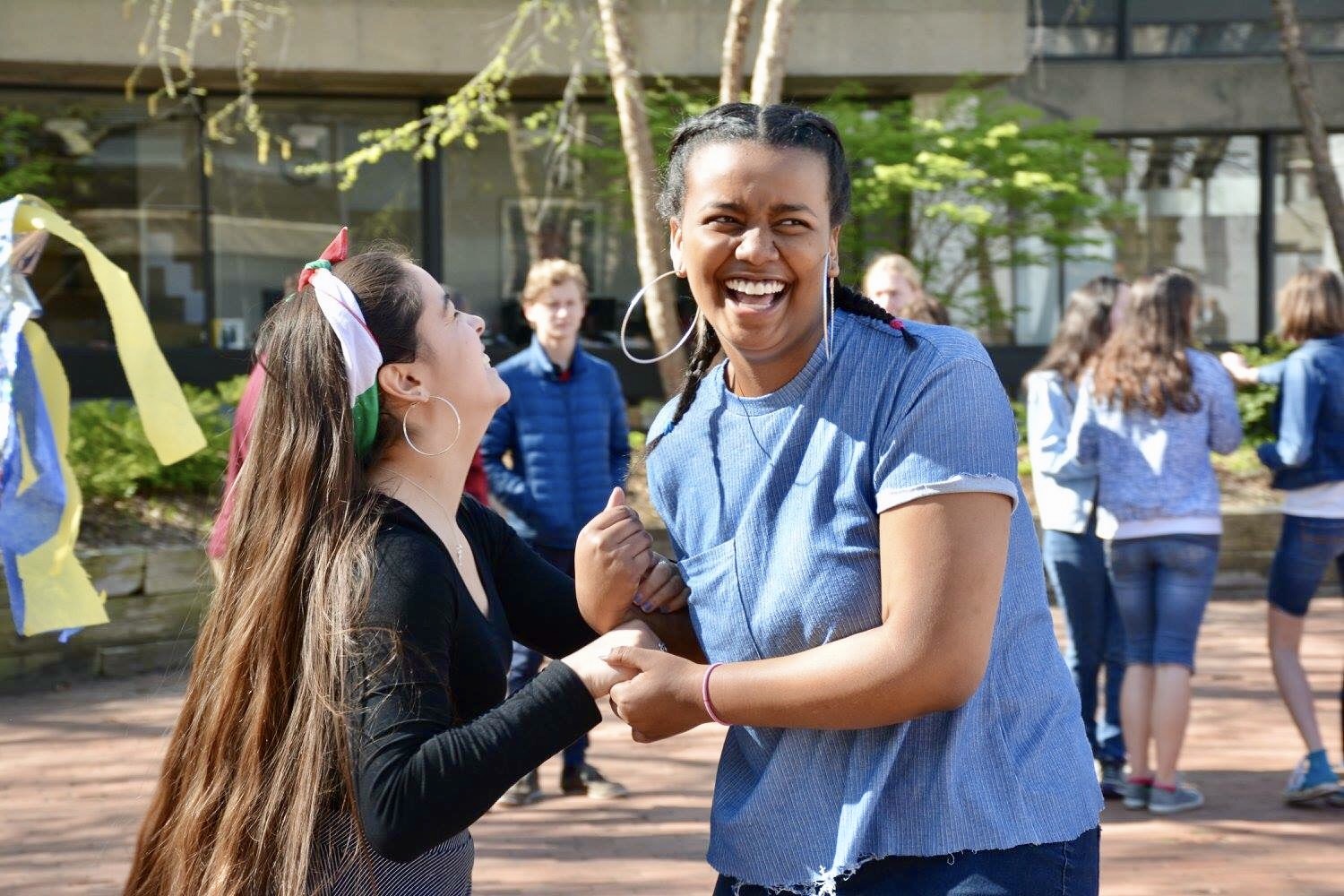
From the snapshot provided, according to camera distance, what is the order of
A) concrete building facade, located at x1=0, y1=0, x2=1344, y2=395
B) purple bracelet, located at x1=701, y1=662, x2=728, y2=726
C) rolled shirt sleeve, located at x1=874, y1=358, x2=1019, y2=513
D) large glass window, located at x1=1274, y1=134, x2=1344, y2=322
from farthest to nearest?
large glass window, located at x1=1274, y1=134, x2=1344, y2=322 < concrete building facade, located at x1=0, y1=0, x2=1344, y2=395 < purple bracelet, located at x1=701, y1=662, x2=728, y2=726 < rolled shirt sleeve, located at x1=874, y1=358, x2=1019, y2=513

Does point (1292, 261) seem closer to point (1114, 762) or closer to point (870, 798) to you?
point (1114, 762)

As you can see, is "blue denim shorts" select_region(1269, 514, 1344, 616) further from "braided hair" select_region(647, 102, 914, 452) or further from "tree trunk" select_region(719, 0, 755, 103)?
"tree trunk" select_region(719, 0, 755, 103)

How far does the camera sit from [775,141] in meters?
2.00

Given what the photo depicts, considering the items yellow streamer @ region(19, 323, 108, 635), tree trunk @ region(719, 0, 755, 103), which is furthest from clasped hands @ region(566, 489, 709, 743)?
tree trunk @ region(719, 0, 755, 103)

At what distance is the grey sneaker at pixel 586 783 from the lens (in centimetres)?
620

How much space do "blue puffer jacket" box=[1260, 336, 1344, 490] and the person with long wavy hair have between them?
368 millimetres

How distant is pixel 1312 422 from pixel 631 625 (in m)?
4.62

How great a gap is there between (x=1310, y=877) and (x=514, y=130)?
13684 millimetres

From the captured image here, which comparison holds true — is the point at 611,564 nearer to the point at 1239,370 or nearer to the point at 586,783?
the point at 586,783

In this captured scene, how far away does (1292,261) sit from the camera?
62.8ft

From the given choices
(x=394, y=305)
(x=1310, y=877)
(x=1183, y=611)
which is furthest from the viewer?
(x=1183, y=611)

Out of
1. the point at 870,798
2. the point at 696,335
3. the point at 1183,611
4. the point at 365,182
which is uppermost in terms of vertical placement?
the point at 365,182

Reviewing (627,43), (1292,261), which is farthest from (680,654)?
(1292,261)

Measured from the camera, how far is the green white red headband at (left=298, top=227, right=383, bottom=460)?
237 centimetres
